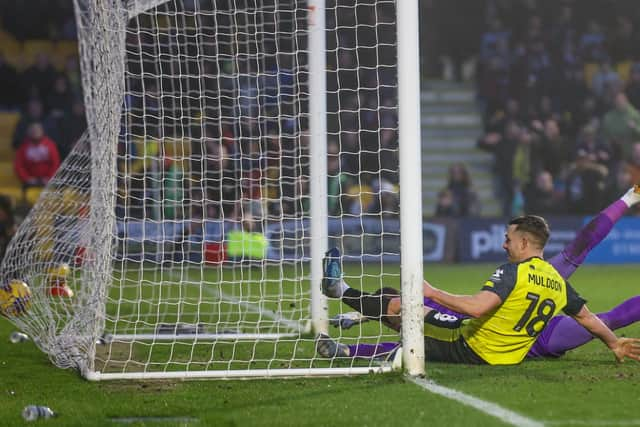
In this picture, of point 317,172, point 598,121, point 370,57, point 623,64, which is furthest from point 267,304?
point 623,64

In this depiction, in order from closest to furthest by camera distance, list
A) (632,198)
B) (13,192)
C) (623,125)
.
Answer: (632,198), (13,192), (623,125)

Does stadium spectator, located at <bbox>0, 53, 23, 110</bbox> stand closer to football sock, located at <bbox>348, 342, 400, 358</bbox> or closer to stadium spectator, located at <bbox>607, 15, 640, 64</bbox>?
stadium spectator, located at <bbox>607, 15, 640, 64</bbox>

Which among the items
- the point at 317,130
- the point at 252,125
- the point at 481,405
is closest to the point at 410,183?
the point at 481,405

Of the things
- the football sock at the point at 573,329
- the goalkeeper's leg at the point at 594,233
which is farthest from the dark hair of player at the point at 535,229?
the goalkeeper's leg at the point at 594,233

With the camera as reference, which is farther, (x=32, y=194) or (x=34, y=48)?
(x=34, y=48)

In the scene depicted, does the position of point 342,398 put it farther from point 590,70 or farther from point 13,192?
point 590,70

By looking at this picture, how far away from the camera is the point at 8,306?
28.9ft

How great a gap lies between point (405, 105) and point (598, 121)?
15.1m

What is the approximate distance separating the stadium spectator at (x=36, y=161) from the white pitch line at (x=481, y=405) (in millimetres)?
11774

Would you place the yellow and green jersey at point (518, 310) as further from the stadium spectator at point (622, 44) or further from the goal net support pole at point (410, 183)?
the stadium spectator at point (622, 44)

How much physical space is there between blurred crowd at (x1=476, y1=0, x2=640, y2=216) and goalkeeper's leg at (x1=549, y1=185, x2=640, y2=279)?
11.0 m

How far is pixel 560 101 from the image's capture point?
67.7ft

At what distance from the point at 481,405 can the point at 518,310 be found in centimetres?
121

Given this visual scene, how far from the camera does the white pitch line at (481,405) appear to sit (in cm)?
488
